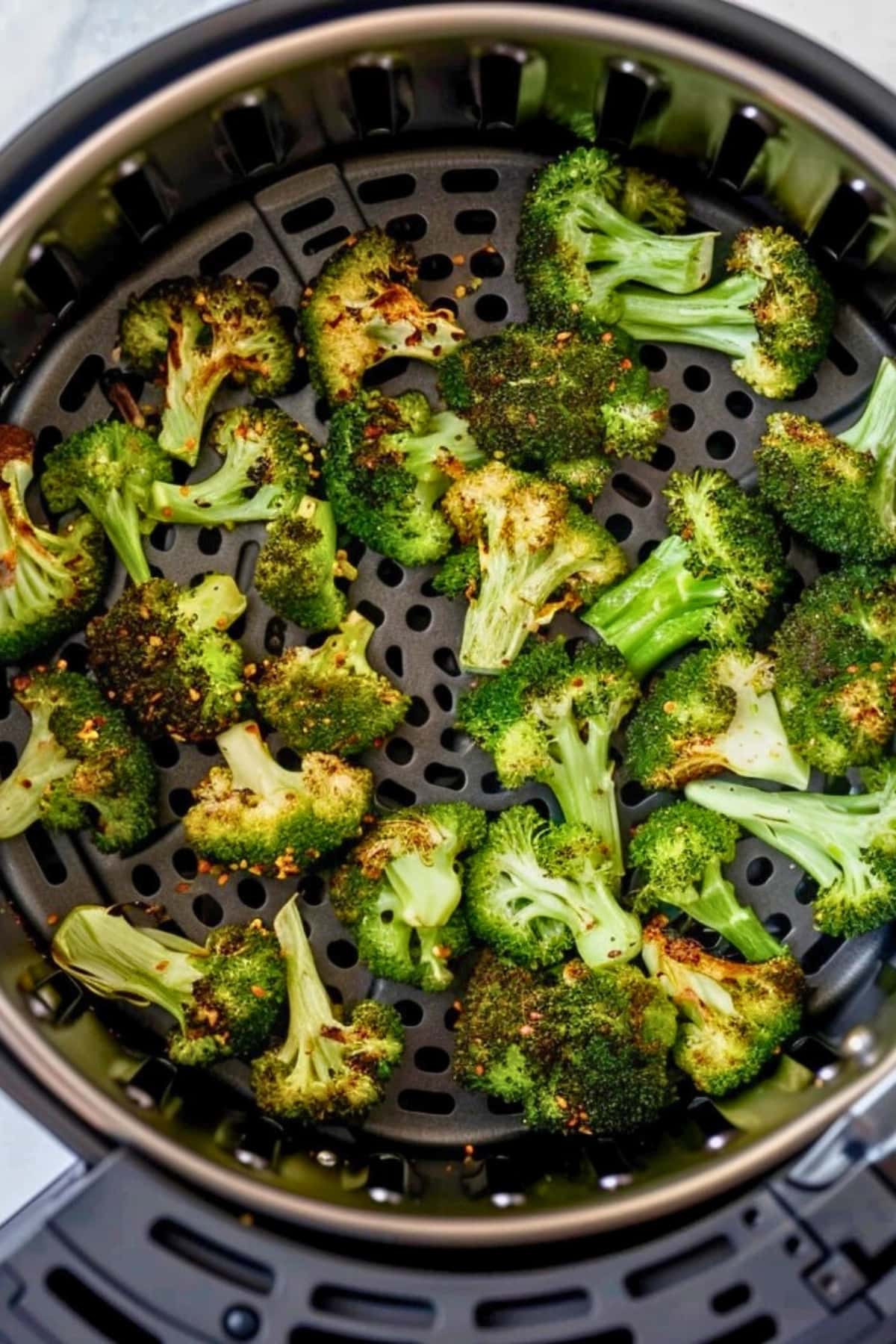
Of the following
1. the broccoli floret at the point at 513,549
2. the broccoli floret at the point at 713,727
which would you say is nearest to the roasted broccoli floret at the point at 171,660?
the broccoli floret at the point at 513,549

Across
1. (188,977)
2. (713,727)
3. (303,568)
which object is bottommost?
(188,977)

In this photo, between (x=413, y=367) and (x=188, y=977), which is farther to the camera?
(x=413, y=367)

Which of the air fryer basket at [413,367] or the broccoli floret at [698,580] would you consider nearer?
the air fryer basket at [413,367]

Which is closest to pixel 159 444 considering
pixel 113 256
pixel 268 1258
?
pixel 113 256

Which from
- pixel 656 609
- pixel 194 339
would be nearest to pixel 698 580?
pixel 656 609

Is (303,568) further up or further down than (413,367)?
further down

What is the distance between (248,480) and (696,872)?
81cm

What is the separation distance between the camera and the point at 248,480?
6.12ft

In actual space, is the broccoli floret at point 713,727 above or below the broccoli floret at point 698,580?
below

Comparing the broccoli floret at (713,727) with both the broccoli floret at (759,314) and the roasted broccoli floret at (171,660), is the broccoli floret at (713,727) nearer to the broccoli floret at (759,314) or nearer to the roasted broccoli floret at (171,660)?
the broccoli floret at (759,314)

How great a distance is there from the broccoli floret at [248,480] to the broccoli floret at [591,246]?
1.30 feet

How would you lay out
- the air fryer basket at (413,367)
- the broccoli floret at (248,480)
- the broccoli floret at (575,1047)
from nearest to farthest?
the air fryer basket at (413,367), the broccoli floret at (575,1047), the broccoli floret at (248,480)

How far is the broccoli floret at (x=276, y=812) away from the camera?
5.94 ft

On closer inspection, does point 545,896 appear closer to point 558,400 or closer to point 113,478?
point 558,400
